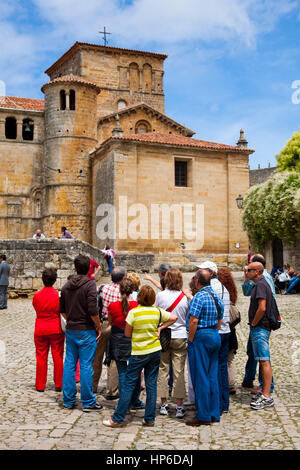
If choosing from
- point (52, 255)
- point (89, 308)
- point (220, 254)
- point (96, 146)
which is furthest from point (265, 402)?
point (96, 146)

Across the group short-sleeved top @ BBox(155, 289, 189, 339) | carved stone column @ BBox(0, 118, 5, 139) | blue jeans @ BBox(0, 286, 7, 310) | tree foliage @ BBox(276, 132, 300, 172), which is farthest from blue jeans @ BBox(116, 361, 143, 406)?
tree foliage @ BBox(276, 132, 300, 172)

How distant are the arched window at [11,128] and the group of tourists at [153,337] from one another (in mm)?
32563

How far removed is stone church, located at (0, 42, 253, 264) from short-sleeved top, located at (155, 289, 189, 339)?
2252cm

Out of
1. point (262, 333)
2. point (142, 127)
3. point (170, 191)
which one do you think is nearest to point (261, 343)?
point (262, 333)

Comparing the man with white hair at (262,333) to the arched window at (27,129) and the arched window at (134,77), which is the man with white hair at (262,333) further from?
the arched window at (134,77)

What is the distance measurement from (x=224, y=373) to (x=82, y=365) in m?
1.62

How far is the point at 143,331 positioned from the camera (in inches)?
212

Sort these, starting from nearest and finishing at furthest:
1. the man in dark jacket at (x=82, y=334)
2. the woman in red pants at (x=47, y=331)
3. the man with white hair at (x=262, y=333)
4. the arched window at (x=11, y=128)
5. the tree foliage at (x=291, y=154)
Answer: the man in dark jacket at (x=82, y=334)
the man with white hair at (x=262, y=333)
the woman in red pants at (x=47, y=331)
the arched window at (x=11, y=128)
the tree foliage at (x=291, y=154)

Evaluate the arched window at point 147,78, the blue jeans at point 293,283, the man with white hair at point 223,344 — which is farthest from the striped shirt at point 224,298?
the arched window at point 147,78

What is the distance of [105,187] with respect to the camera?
30.6 meters

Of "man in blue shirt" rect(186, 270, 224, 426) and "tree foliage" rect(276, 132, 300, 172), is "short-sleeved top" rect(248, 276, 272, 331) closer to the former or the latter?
"man in blue shirt" rect(186, 270, 224, 426)

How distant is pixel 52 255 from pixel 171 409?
10975mm

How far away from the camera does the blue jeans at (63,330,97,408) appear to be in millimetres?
5879

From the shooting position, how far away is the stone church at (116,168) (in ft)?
96.7
